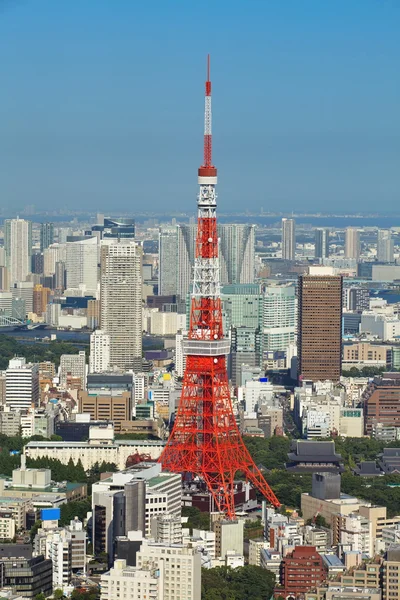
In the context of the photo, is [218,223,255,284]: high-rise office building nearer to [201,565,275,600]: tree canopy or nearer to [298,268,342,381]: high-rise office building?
[298,268,342,381]: high-rise office building

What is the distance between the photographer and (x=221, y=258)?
57906 millimetres

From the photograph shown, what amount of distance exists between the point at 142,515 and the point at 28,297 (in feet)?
126

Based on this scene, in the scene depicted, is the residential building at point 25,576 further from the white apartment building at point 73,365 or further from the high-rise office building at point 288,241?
the high-rise office building at point 288,241

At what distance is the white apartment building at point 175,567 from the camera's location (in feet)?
60.7

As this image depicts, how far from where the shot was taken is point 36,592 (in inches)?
778

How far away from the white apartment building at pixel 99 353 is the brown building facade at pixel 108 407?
6.17 metres

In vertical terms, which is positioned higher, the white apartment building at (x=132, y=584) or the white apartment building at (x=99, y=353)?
the white apartment building at (x=99, y=353)

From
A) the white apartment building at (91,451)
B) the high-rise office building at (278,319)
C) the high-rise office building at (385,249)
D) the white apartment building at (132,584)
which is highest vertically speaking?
the high-rise office building at (385,249)

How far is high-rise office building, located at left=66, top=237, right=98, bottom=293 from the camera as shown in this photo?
205 ft

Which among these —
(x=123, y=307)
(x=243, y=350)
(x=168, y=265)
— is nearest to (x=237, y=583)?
(x=243, y=350)

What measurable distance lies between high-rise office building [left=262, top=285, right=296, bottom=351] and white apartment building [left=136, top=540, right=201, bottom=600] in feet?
81.6

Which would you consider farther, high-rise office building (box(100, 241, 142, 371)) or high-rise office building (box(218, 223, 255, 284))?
high-rise office building (box(218, 223, 255, 284))

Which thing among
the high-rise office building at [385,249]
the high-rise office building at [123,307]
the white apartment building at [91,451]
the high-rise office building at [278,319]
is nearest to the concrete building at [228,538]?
the white apartment building at [91,451]

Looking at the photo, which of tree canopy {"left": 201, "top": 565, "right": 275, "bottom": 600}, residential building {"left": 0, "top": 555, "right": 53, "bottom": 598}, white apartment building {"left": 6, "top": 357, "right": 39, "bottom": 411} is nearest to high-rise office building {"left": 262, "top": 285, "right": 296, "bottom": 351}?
white apartment building {"left": 6, "top": 357, "right": 39, "bottom": 411}
